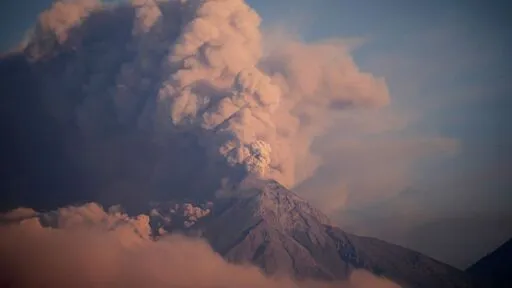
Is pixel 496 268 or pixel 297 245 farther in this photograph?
pixel 496 268

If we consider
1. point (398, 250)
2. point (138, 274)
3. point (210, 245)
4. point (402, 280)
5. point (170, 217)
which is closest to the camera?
point (138, 274)

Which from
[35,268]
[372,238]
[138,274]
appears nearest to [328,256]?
[372,238]

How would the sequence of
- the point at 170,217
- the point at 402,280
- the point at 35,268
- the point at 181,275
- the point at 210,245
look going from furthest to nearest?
1. the point at 402,280
2. the point at 210,245
3. the point at 170,217
4. the point at 181,275
5. the point at 35,268

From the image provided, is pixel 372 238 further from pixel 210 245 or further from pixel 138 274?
pixel 138 274

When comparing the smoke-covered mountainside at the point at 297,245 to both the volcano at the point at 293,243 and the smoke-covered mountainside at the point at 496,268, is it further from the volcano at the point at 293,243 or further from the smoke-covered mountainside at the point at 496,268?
the smoke-covered mountainside at the point at 496,268

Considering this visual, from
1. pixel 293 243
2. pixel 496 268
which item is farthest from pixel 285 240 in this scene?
pixel 496 268

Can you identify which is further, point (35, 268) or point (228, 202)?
point (228, 202)

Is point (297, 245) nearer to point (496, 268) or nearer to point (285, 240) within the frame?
point (285, 240)
